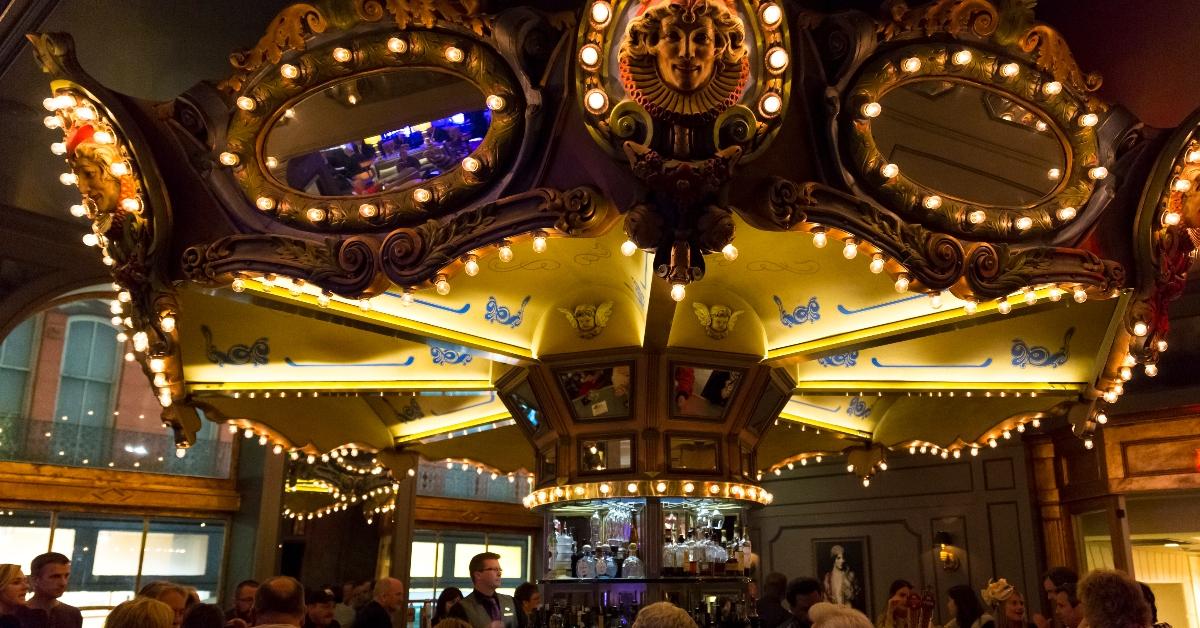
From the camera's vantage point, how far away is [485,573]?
563 centimetres

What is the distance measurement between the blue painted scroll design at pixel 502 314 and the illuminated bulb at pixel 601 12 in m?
2.86

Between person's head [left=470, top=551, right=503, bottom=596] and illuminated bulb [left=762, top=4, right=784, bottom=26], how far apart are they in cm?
355

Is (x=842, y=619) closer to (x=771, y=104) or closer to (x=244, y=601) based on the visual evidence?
(x=771, y=104)

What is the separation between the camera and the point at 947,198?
4047mm

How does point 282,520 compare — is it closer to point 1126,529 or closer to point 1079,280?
point 1126,529

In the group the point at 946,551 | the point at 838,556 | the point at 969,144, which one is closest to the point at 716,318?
the point at 969,144

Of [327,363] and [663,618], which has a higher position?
[327,363]

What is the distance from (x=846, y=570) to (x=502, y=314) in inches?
260

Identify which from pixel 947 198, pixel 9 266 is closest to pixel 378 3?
pixel 947 198

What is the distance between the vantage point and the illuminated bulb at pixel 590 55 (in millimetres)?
3564

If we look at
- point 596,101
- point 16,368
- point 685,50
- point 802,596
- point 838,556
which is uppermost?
point 16,368

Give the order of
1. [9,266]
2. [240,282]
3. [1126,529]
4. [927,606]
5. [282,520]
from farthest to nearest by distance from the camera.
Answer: [282,520]
[1126,529]
[9,266]
[927,606]
[240,282]

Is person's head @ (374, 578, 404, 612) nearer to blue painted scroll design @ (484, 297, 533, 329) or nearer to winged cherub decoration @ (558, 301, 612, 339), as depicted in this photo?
blue painted scroll design @ (484, 297, 533, 329)

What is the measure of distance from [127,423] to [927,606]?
1100cm
